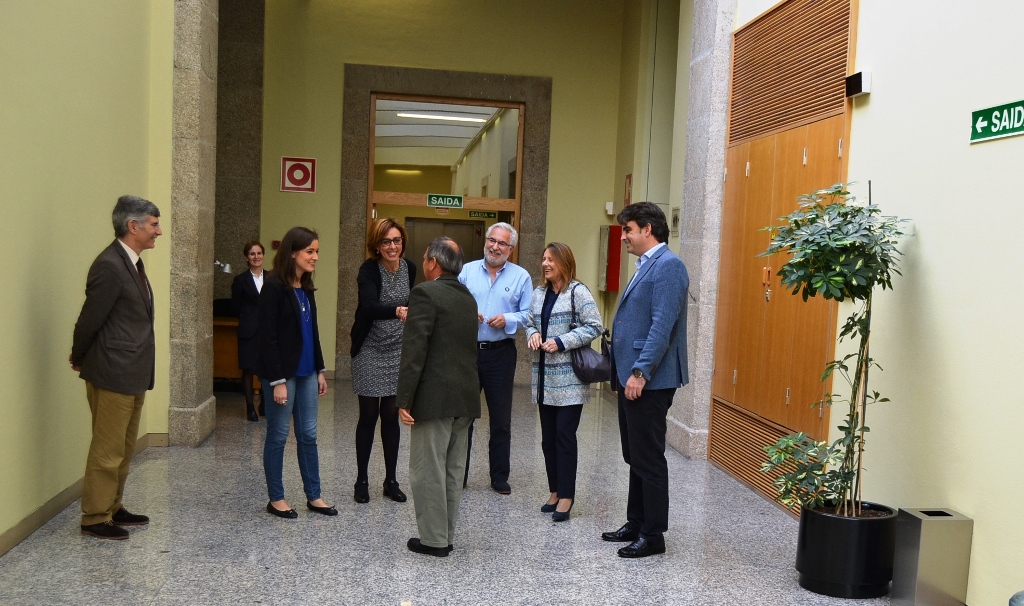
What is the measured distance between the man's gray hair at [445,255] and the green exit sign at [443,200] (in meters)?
6.91

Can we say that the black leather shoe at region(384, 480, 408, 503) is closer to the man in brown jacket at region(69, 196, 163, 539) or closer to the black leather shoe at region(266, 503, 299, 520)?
the black leather shoe at region(266, 503, 299, 520)

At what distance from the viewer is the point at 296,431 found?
17.6 feet

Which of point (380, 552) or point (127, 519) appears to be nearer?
point (380, 552)

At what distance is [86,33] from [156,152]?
1.56 meters

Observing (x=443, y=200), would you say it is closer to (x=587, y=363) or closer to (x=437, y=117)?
(x=437, y=117)

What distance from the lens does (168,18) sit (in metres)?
7.01

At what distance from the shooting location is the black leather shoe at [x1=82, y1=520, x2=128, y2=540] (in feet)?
15.8

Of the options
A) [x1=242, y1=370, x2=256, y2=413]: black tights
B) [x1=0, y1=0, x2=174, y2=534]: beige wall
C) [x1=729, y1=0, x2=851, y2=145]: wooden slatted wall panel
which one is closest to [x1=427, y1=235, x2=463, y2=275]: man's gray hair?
[x1=0, y1=0, x2=174, y2=534]: beige wall

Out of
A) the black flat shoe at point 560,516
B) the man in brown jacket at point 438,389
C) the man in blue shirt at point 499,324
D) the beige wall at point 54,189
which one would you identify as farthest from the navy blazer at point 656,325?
the beige wall at point 54,189

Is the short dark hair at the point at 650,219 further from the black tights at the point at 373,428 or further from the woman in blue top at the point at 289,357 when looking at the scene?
the black tights at the point at 373,428

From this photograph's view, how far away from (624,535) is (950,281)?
2116mm

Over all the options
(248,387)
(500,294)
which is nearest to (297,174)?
(248,387)

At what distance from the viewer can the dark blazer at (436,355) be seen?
4.60 metres

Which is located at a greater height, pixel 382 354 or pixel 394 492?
pixel 382 354
